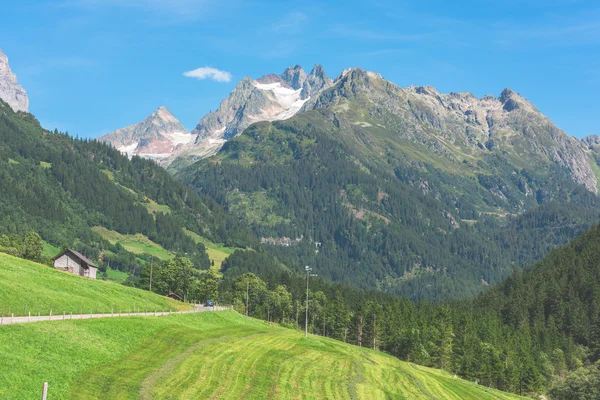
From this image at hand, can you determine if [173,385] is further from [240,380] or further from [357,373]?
[357,373]

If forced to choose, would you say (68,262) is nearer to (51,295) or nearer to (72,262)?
(72,262)

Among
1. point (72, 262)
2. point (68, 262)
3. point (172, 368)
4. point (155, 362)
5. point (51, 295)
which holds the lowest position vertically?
point (172, 368)

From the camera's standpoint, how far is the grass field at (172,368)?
5066cm

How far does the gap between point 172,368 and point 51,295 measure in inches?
1206

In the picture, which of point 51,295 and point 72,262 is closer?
point 51,295

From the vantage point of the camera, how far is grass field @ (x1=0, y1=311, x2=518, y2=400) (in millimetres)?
50656

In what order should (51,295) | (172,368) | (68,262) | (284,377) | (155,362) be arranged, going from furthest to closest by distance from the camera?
(68,262), (51,295), (284,377), (155,362), (172,368)

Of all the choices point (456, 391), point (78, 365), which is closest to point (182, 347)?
point (78, 365)

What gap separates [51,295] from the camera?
8338 cm

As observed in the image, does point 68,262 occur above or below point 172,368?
above

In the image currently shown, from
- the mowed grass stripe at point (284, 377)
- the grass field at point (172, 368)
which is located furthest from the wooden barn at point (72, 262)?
the mowed grass stripe at point (284, 377)

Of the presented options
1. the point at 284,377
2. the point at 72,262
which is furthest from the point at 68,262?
the point at 284,377

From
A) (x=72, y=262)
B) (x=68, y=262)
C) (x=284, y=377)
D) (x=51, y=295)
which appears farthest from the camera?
(x=72, y=262)

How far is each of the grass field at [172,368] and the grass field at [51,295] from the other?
966cm
